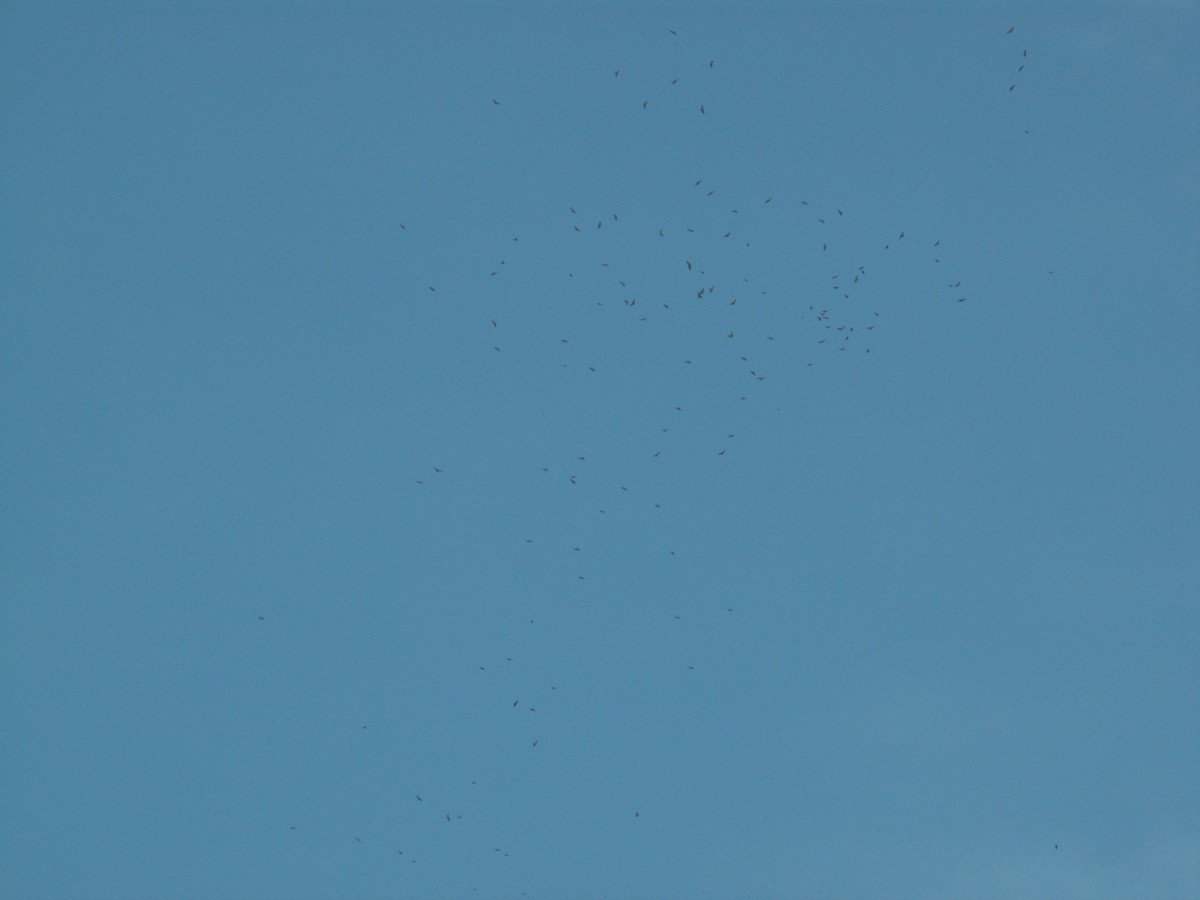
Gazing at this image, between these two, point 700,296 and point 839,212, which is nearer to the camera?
point 700,296

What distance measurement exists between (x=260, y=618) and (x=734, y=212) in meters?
20.5

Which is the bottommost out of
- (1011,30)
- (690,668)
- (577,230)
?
(690,668)

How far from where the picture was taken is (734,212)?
72.6m

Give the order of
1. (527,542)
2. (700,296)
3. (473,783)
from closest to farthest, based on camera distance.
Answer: (700,296) → (473,783) → (527,542)

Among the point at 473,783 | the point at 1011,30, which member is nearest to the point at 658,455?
the point at 473,783

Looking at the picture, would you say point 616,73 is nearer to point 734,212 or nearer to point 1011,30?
point 734,212

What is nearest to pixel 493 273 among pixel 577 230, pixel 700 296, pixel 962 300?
pixel 577 230

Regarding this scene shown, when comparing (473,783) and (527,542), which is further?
(527,542)

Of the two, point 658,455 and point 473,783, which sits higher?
point 658,455

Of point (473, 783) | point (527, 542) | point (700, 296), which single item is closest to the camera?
point (700, 296)

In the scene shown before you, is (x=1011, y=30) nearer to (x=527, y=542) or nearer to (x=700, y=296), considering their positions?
(x=700, y=296)

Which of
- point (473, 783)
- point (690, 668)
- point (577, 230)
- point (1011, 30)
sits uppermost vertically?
point (1011, 30)

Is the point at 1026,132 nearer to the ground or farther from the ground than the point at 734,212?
farther from the ground

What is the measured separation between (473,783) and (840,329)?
61.0 feet
